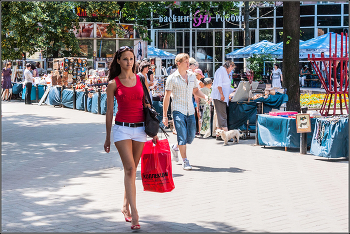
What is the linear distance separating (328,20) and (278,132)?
30.9 metres

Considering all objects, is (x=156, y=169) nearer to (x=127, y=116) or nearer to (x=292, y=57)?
(x=127, y=116)

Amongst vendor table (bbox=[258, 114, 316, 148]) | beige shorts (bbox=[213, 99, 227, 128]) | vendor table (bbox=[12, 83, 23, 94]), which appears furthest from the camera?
vendor table (bbox=[12, 83, 23, 94])

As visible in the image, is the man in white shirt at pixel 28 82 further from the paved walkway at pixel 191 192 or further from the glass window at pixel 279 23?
the glass window at pixel 279 23

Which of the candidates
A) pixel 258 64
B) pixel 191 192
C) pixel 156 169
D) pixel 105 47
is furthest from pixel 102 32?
pixel 156 169

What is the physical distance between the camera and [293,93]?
13.6 metres

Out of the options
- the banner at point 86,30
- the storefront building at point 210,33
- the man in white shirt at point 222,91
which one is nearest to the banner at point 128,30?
the banner at point 86,30

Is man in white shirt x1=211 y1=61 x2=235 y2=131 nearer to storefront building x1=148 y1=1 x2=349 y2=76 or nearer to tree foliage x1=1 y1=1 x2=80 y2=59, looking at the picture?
tree foliage x1=1 y1=1 x2=80 y2=59

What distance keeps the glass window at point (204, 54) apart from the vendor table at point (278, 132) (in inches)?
1279

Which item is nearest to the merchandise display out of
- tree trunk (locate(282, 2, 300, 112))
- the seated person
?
tree trunk (locate(282, 2, 300, 112))

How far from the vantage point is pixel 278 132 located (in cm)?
1059

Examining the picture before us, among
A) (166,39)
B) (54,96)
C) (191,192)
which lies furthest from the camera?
(166,39)

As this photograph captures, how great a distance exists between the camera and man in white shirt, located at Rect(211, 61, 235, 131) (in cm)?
1164

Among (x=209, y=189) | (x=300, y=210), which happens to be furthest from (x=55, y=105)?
(x=300, y=210)

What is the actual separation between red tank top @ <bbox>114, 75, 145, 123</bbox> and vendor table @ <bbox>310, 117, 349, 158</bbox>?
5021mm
